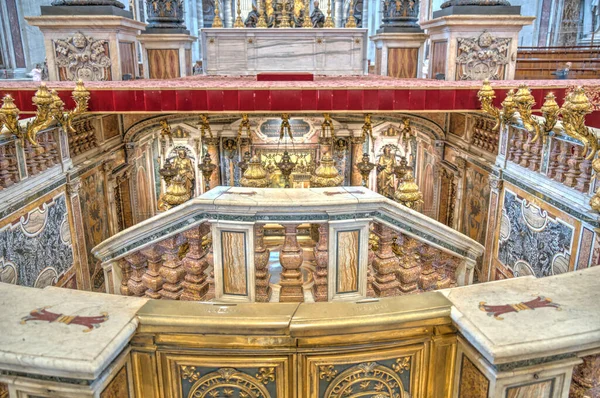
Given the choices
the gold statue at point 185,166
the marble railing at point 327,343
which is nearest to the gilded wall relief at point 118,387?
the marble railing at point 327,343

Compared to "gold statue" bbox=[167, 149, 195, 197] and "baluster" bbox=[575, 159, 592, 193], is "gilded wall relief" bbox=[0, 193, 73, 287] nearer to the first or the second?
"gold statue" bbox=[167, 149, 195, 197]

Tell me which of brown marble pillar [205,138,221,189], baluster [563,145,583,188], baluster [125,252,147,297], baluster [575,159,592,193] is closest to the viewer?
baluster [125,252,147,297]

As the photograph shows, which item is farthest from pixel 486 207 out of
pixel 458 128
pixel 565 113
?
pixel 565 113

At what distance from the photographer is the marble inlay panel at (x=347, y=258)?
10.6ft

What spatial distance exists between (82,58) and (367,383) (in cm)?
849

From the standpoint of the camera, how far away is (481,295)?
7.00 ft

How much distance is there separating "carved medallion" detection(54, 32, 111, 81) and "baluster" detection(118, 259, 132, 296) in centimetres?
625

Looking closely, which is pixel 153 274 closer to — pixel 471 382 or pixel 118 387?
pixel 118 387

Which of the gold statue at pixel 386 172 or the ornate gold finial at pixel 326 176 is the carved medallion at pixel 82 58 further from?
the gold statue at pixel 386 172

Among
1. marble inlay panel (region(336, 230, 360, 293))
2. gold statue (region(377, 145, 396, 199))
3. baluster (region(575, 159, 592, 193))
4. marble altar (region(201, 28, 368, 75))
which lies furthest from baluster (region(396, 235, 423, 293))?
marble altar (region(201, 28, 368, 75))

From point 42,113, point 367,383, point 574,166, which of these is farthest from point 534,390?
point 42,113

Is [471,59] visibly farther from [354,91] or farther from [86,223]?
[86,223]

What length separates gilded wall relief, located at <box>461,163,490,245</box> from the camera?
7.16 m

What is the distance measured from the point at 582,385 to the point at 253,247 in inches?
76.6
